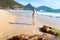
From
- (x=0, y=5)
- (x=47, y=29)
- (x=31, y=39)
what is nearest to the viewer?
(x=31, y=39)

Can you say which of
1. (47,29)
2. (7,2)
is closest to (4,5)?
(7,2)

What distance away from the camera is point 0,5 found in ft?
351

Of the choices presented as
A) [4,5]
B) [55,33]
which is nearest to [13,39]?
[55,33]

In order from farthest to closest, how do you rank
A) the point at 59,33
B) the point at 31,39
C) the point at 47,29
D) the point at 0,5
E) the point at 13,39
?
the point at 0,5 < the point at 47,29 < the point at 59,33 < the point at 13,39 < the point at 31,39

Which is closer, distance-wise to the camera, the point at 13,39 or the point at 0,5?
the point at 13,39

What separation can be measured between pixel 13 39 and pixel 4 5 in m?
108

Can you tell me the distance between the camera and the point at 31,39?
7.71 meters

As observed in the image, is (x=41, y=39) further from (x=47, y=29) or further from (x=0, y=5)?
(x=0, y=5)

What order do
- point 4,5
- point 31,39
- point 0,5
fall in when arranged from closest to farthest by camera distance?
point 31,39
point 0,5
point 4,5

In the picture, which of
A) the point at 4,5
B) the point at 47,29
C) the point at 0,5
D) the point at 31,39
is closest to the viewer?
the point at 31,39

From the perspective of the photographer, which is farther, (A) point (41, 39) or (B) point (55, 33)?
(B) point (55, 33)

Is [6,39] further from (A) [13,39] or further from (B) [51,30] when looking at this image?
(B) [51,30]

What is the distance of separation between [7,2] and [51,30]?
10891cm

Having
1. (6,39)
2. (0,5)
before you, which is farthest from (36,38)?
(0,5)
